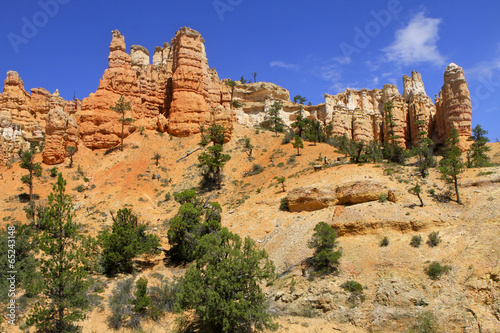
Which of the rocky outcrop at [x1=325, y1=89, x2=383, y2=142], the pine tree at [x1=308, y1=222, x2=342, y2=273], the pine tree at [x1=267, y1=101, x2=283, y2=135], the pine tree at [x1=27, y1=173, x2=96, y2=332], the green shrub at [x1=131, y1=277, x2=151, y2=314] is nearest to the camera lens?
the pine tree at [x1=27, y1=173, x2=96, y2=332]

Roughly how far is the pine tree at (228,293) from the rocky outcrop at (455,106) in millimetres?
41659

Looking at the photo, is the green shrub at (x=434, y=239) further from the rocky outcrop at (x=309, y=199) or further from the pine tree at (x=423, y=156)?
the pine tree at (x=423, y=156)

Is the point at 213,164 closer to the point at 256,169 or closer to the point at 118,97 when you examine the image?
the point at 256,169

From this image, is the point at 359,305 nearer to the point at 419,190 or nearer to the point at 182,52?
the point at 419,190

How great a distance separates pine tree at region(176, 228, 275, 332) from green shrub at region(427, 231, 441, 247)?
366 inches

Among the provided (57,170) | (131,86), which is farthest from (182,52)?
(57,170)

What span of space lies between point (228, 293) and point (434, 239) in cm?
1193

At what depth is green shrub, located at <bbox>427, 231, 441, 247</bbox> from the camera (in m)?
19.8

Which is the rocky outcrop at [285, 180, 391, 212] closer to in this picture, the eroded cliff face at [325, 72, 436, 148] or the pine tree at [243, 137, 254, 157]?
the pine tree at [243, 137, 254, 157]

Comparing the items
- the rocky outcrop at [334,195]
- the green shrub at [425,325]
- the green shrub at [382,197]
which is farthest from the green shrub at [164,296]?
the green shrub at [382,197]

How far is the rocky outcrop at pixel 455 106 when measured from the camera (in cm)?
4963

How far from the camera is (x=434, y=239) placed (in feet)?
65.1

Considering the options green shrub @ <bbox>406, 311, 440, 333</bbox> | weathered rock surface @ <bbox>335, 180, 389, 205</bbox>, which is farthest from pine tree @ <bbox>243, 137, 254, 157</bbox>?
green shrub @ <bbox>406, 311, 440, 333</bbox>

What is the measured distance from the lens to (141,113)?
52.9 meters
